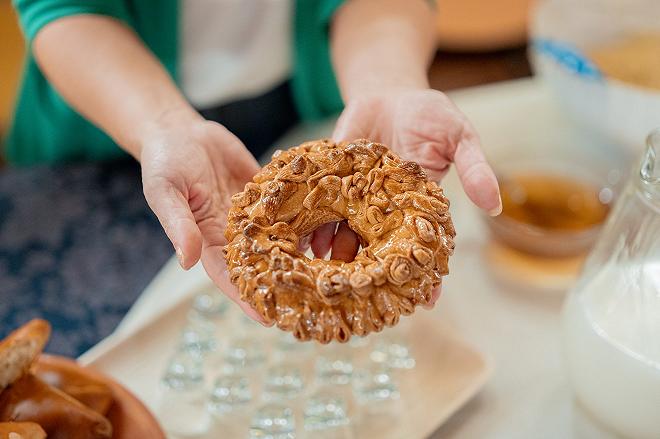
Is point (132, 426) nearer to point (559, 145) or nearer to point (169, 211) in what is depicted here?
point (169, 211)

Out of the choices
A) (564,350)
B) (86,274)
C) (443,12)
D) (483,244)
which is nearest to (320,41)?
(483,244)

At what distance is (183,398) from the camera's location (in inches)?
38.6

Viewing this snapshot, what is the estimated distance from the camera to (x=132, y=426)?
2.65ft

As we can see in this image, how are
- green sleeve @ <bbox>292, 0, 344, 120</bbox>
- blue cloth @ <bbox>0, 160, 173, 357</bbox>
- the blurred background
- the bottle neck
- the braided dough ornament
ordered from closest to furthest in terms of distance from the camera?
the braided dough ornament
the bottle neck
blue cloth @ <bbox>0, 160, 173, 357</bbox>
green sleeve @ <bbox>292, 0, 344, 120</bbox>
the blurred background

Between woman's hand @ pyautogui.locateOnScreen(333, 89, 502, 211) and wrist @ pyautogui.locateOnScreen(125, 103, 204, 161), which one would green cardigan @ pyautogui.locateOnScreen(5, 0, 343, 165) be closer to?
wrist @ pyautogui.locateOnScreen(125, 103, 204, 161)

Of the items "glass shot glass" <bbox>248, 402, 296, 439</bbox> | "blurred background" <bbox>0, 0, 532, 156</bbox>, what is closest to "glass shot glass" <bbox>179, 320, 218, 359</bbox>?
"glass shot glass" <bbox>248, 402, 296, 439</bbox>

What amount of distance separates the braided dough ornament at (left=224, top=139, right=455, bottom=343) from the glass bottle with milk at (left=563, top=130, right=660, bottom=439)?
25cm

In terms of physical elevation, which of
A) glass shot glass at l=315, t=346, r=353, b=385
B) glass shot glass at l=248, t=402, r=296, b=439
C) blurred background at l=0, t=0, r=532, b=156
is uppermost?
glass shot glass at l=248, t=402, r=296, b=439

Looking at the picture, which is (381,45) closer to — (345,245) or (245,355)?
(345,245)

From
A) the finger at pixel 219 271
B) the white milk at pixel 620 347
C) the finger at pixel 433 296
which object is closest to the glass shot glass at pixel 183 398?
the finger at pixel 219 271

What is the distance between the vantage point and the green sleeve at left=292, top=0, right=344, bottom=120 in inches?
52.0

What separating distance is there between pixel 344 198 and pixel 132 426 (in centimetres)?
35

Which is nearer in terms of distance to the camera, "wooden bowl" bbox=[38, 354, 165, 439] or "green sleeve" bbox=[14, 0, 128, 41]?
"wooden bowl" bbox=[38, 354, 165, 439]

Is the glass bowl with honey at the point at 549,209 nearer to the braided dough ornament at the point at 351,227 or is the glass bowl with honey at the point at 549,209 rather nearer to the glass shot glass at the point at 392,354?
the glass shot glass at the point at 392,354
